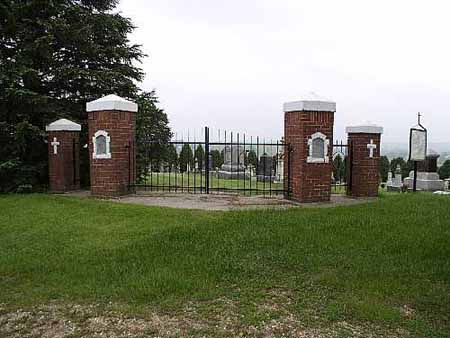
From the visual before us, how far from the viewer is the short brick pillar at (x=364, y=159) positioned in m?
9.45

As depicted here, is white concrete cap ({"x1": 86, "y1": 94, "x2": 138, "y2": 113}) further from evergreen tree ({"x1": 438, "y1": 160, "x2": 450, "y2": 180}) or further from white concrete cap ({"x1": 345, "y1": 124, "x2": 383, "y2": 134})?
evergreen tree ({"x1": 438, "y1": 160, "x2": 450, "y2": 180})

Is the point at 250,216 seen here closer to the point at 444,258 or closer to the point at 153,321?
the point at 444,258

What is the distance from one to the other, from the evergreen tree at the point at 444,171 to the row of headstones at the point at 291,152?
20.8m

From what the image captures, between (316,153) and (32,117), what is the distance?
7387mm

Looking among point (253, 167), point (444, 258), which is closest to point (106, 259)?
point (444, 258)

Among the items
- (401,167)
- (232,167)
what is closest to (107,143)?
(232,167)

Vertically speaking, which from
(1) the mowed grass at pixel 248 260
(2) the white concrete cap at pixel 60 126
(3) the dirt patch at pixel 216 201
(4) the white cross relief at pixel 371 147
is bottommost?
(1) the mowed grass at pixel 248 260

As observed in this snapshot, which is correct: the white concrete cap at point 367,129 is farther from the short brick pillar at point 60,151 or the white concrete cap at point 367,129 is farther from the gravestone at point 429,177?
the gravestone at point 429,177

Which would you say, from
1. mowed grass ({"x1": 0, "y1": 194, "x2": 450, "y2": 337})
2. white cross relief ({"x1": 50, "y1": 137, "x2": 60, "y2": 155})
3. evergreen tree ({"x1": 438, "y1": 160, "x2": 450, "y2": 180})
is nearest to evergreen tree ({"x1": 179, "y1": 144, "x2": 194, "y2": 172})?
white cross relief ({"x1": 50, "y1": 137, "x2": 60, "y2": 155})

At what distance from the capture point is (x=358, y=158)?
9562mm

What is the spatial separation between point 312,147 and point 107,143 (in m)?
4.25

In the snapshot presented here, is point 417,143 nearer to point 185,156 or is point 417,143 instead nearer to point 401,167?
point 185,156

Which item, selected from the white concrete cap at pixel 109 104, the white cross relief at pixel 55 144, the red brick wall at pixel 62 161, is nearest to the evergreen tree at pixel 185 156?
the red brick wall at pixel 62 161

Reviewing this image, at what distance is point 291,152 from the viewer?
8930 millimetres
